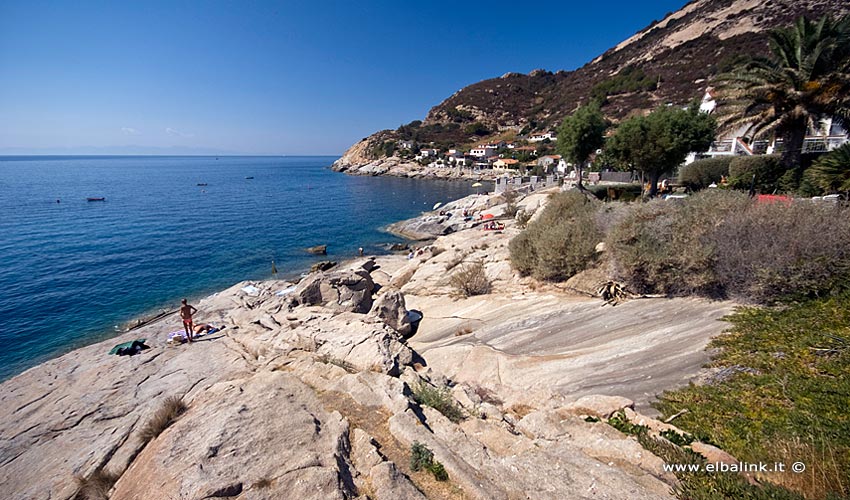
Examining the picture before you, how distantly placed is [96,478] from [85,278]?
Answer: 28948 millimetres

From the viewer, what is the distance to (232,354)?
12953mm

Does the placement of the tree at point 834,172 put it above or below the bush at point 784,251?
above

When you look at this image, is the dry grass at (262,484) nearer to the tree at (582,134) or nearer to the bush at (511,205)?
the tree at (582,134)

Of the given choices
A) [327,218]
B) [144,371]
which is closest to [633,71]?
[327,218]

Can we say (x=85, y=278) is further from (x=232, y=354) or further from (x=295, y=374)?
(x=295, y=374)

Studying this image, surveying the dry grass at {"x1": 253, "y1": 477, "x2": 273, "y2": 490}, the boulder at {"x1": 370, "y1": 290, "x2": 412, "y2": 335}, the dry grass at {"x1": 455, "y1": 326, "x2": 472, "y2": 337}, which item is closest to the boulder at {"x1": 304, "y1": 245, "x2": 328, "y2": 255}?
the boulder at {"x1": 370, "y1": 290, "x2": 412, "y2": 335}

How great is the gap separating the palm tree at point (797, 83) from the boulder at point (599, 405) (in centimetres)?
2134

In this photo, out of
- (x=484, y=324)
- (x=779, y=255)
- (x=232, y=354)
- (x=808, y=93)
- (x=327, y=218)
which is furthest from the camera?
(x=327, y=218)

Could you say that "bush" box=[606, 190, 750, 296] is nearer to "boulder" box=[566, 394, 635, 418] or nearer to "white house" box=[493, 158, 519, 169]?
"boulder" box=[566, 394, 635, 418]

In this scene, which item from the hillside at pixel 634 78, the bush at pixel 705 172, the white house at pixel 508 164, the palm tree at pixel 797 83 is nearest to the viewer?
the palm tree at pixel 797 83

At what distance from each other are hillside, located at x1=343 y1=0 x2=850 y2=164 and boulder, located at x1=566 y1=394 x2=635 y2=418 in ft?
284

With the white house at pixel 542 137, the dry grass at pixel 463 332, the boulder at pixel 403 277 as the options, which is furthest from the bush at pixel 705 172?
the white house at pixel 542 137

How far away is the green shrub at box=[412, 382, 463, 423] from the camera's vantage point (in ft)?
21.7

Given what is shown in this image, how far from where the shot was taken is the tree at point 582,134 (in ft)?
100
